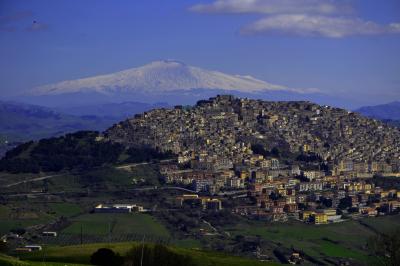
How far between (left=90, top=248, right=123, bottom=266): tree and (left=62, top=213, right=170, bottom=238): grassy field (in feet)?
72.6

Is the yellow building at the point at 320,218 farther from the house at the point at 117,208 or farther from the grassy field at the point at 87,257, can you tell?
the grassy field at the point at 87,257

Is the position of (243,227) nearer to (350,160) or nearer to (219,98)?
(350,160)

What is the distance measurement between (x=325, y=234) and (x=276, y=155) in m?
32.3

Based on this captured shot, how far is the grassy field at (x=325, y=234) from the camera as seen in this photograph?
4616 centimetres

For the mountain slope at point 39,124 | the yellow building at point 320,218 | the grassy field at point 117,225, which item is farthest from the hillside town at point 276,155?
the mountain slope at point 39,124

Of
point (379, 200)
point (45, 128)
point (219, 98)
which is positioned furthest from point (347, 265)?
point (45, 128)

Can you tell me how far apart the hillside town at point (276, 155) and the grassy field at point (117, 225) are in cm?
895

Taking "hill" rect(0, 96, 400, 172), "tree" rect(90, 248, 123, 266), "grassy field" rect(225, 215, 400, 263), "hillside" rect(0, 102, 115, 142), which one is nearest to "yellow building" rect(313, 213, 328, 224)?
"grassy field" rect(225, 215, 400, 263)

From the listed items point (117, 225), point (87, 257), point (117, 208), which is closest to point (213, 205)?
point (117, 208)

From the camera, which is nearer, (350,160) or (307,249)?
(307,249)

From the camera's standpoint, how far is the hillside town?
63.2m

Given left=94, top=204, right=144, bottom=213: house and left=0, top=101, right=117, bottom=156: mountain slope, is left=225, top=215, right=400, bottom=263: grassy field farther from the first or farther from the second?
left=0, top=101, right=117, bottom=156: mountain slope

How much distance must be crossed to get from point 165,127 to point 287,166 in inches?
603

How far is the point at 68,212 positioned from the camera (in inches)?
2105
